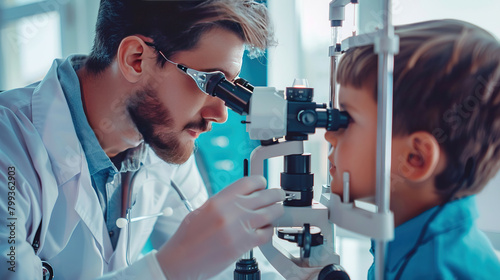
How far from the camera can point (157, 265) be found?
33.4 inches

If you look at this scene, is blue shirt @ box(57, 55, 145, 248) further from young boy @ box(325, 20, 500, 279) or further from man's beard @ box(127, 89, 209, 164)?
young boy @ box(325, 20, 500, 279)

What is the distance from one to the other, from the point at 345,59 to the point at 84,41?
168 centimetres

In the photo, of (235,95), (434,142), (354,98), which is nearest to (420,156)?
(434,142)

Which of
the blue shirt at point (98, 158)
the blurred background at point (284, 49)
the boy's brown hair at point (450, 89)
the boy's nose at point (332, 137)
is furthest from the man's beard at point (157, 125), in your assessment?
the boy's brown hair at point (450, 89)

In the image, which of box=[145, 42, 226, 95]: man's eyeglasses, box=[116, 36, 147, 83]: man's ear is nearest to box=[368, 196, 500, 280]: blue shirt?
box=[145, 42, 226, 95]: man's eyeglasses

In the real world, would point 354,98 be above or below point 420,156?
above

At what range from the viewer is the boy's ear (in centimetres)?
77

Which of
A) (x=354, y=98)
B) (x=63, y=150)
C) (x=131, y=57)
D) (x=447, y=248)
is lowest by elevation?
(x=447, y=248)

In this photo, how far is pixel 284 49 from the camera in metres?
1.61

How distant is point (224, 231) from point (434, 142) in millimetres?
442

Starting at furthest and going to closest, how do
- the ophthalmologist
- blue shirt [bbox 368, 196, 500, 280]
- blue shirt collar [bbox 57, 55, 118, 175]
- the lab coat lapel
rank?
blue shirt collar [bbox 57, 55, 118, 175] → the lab coat lapel → the ophthalmologist → blue shirt [bbox 368, 196, 500, 280]

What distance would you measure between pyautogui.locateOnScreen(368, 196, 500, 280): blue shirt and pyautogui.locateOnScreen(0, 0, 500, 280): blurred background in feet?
0.96

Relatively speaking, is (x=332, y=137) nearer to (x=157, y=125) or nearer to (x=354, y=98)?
(x=354, y=98)

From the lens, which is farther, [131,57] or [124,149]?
[124,149]
